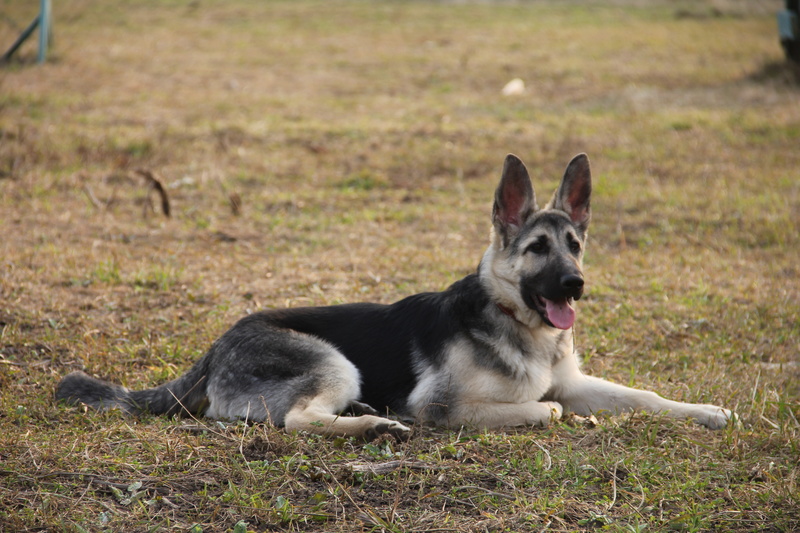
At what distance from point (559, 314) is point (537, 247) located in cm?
47

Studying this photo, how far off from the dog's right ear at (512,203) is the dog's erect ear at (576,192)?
24 cm

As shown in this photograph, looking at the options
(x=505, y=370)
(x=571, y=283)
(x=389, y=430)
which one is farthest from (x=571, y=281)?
(x=389, y=430)

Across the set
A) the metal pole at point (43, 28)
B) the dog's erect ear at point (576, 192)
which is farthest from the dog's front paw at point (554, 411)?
the metal pole at point (43, 28)

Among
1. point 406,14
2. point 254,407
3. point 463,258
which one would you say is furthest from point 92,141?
point 406,14

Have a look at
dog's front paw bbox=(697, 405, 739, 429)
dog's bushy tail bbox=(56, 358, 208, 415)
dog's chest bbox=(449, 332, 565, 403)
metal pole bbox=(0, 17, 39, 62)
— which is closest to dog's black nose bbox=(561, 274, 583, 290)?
dog's chest bbox=(449, 332, 565, 403)

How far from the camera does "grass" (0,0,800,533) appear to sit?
4.05m

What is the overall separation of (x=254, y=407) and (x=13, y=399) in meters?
1.62

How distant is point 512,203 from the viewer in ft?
17.6

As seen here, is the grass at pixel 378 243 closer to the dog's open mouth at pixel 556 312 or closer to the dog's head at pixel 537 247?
the dog's open mouth at pixel 556 312

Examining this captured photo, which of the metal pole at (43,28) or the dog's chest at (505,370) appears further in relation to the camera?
the metal pole at (43,28)

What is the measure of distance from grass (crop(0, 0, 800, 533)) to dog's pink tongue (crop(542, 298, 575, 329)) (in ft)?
2.18

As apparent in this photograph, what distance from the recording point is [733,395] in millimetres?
5512

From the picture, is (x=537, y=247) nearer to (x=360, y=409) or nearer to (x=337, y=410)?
(x=360, y=409)

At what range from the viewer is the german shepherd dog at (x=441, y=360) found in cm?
488
